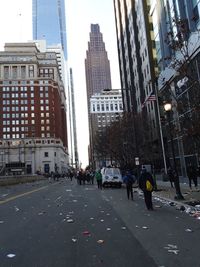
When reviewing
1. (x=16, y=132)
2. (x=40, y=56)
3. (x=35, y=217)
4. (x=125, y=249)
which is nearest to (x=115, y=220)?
(x=35, y=217)

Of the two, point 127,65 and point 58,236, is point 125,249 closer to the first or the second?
point 58,236

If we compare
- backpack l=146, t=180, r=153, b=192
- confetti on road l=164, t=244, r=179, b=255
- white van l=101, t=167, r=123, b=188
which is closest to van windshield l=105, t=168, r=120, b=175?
white van l=101, t=167, r=123, b=188

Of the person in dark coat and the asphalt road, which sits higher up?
the person in dark coat

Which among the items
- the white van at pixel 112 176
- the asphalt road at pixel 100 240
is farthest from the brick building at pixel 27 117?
the asphalt road at pixel 100 240

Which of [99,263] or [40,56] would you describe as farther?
[40,56]

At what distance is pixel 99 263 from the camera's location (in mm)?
6070

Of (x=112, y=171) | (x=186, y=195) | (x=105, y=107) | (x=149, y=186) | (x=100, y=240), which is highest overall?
(x=105, y=107)

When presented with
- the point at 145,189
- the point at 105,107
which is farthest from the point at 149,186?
the point at 105,107

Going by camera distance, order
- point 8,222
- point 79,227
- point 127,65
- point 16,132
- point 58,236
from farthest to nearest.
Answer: point 16,132, point 127,65, point 8,222, point 79,227, point 58,236

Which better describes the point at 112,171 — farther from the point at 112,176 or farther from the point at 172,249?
the point at 172,249

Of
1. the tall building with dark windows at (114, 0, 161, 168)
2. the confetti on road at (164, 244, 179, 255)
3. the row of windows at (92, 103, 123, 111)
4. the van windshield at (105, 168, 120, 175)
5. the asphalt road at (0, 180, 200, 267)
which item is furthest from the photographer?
the row of windows at (92, 103, 123, 111)

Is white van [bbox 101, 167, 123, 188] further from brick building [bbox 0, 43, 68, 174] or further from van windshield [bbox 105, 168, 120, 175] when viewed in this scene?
brick building [bbox 0, 43, 68, 174]

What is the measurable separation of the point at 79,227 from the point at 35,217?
2.90 m

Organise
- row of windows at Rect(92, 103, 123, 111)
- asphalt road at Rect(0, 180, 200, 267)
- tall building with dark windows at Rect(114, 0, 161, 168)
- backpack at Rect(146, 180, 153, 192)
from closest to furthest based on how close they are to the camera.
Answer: asphalt road at Rect(0, 180, 200, 267) → backpack at Rect(146, 180, 153, 192) → tall building with dark windows at Rect(114, 0, 161, 168) → row of windows at Rect(92, 103, 123, 111)
